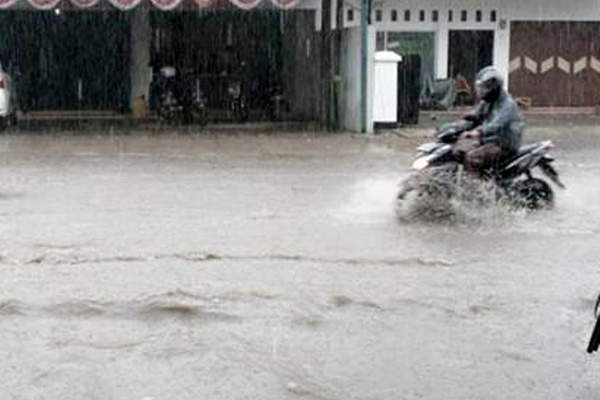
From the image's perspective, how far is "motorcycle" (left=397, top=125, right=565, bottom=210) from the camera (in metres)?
12.2

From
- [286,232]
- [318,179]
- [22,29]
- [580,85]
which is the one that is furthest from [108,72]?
[286,232]

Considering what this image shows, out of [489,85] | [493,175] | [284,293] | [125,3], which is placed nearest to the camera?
[284,293]

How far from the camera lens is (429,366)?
21.4 ft

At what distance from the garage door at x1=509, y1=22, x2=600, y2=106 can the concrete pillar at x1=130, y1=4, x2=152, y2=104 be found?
31.2ft

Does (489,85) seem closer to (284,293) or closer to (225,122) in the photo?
(284,293)

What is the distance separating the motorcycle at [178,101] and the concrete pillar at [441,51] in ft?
22.6

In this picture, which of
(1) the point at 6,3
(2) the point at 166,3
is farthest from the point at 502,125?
(1) the point at 6,3

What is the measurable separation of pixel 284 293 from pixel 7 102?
16.5 m

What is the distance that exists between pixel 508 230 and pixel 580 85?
20.5m

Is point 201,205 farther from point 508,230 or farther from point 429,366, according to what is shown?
point 429,366

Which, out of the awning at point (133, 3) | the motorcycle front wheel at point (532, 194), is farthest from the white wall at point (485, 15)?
the motorcycle front wheel at point (532, 194)

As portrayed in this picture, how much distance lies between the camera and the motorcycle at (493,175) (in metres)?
12.2

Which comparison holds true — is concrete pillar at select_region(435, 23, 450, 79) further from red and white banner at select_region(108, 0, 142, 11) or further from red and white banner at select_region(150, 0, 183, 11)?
red and white banner at select_region(108, 0, 142, 11)

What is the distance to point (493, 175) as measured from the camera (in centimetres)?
1248
